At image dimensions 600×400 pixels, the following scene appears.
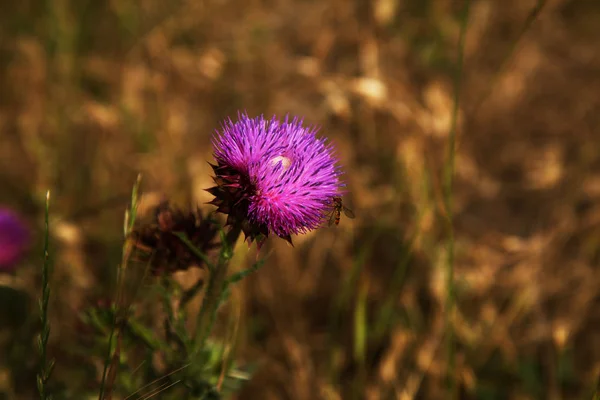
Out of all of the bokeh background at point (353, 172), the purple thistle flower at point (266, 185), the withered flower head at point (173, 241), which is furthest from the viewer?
the bokeh background at point (353, 172)

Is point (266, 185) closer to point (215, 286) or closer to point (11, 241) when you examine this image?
point (215, 286)

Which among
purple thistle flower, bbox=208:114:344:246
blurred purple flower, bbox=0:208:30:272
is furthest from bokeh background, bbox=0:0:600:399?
purple thistle flower, bbox=208:114:344:246

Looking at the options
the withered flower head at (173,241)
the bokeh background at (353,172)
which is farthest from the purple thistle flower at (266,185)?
the bokeh background at (353,172)

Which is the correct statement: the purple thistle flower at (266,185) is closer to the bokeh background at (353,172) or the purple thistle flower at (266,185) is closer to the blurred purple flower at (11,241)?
the bokeh background at (353,172)

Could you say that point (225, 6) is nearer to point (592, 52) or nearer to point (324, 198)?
point (592, 52)

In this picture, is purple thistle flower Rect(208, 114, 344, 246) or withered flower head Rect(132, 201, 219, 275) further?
withered flower head Rect(132, 201, 219, 275)

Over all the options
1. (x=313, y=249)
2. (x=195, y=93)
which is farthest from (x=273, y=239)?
(x=195, y=93)

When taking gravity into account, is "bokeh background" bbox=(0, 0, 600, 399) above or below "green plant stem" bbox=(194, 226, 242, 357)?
above

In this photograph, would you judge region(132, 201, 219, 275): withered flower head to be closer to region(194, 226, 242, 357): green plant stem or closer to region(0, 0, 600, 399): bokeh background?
region(194, 226, 242, 357): green plant stem

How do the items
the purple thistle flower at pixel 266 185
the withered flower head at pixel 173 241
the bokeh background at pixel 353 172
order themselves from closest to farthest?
the purple thistle flower at pixel 266 185
the withered flower head at pixel 173 241
the bokeh background at pixel 353 172
